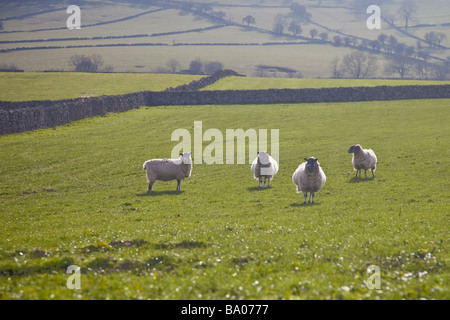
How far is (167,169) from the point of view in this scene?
23.8m

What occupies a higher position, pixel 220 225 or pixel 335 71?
pixel 335 71

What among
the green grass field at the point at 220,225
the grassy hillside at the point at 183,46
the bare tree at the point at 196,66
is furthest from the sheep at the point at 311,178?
the bare tree at the point at 196,66

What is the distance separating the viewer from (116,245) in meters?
12.0

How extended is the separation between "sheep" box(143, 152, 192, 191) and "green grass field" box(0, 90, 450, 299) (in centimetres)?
77

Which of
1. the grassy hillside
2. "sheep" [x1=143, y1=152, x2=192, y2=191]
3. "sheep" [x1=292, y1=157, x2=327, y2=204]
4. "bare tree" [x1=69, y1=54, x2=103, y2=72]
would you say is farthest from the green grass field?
the grassy hillside

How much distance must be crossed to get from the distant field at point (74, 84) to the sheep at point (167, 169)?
4676 cm

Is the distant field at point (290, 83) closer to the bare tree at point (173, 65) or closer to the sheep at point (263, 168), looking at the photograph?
the bare tree at point (173, 65)

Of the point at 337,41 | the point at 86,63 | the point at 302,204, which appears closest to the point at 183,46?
the point at 86,63

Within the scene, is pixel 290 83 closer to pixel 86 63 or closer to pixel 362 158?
pixel 362 158

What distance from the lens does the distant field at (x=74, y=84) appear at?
6919 centimetres

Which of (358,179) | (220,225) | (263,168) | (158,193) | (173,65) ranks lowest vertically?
(158,193)

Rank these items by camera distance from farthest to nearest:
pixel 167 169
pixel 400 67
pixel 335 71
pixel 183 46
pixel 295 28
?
pixel 295 28 < pixel 183 46 < pixel 400 67 < pixel 335 71 < pixel 167 169

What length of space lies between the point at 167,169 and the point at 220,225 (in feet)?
32.1

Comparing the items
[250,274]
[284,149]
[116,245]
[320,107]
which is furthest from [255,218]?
[320,107]
